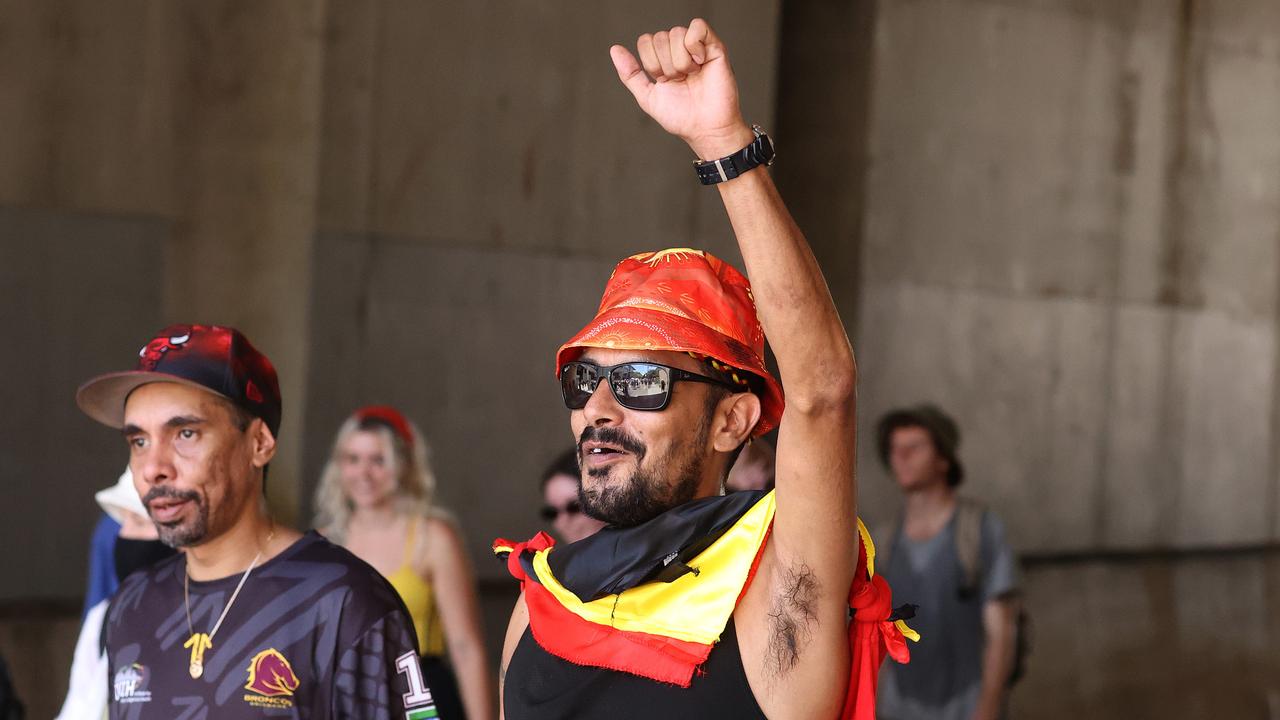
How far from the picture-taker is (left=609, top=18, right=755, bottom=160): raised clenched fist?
1764mm

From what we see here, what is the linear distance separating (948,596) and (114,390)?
9.62ft

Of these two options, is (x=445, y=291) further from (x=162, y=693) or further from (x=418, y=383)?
(x=162, y=693)

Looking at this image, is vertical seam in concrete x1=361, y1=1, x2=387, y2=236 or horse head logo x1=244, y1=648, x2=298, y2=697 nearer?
horse head logo x1=244, y1=648, x2=298, y2=697

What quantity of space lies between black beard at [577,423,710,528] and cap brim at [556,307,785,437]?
135mm

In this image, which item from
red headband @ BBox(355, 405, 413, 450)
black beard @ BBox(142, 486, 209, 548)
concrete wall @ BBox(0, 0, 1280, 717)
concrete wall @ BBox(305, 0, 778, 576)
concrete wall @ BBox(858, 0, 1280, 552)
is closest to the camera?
black beard @ BBox(142, 486, 209, 548)

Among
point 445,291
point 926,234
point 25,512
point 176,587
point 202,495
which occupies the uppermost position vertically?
point 926,234

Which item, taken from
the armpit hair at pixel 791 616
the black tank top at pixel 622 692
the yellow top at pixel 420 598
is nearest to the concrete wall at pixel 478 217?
the yellow top at pixel 420 598

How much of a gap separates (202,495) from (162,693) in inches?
14.8

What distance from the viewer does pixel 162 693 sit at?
2.60 meters

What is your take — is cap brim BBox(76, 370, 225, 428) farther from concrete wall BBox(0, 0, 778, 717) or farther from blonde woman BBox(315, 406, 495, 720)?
concrete wall BBox(0, 0, 778, 717)

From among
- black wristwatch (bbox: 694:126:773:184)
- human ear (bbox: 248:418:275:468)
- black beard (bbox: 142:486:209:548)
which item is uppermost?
black wristwatch (bbox: 694:126:773:184)

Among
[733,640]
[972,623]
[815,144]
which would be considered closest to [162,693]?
[733,640]

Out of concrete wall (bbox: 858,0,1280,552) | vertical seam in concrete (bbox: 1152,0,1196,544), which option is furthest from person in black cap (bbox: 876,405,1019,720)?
vertical seam in concrete (bbox: 1152,0,1196,544)

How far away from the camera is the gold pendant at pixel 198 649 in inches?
102
